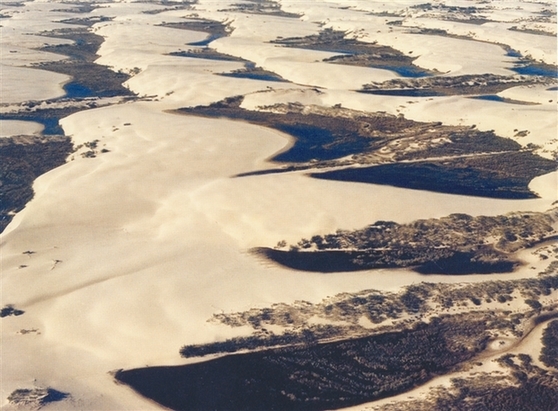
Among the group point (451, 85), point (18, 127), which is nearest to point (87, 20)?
point (18, 127)

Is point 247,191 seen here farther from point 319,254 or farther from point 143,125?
point 143,125

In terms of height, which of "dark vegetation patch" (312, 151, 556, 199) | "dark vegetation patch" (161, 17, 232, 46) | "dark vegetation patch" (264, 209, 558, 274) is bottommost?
"dark vegetation patch" (264, 209, 558, 274)

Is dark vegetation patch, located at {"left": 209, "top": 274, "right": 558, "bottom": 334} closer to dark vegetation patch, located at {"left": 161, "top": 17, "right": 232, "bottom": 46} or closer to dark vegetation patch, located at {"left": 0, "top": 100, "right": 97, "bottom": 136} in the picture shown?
dark vegetation patch, located at {"left": 0, "top": 100, "right": 97, "bottom": 136}

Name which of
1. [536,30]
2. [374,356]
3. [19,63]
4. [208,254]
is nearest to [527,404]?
[374,356]

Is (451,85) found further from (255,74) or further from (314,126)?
(255,74)

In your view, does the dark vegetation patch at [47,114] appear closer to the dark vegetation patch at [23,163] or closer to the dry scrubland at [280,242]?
the dry scrubland at [280,242]

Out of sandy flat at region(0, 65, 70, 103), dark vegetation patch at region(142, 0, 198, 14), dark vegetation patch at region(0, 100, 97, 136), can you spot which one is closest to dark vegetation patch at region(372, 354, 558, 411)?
dark vegetation patch at region(0, 100, 97, 136)

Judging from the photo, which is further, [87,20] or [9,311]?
[87,20]
